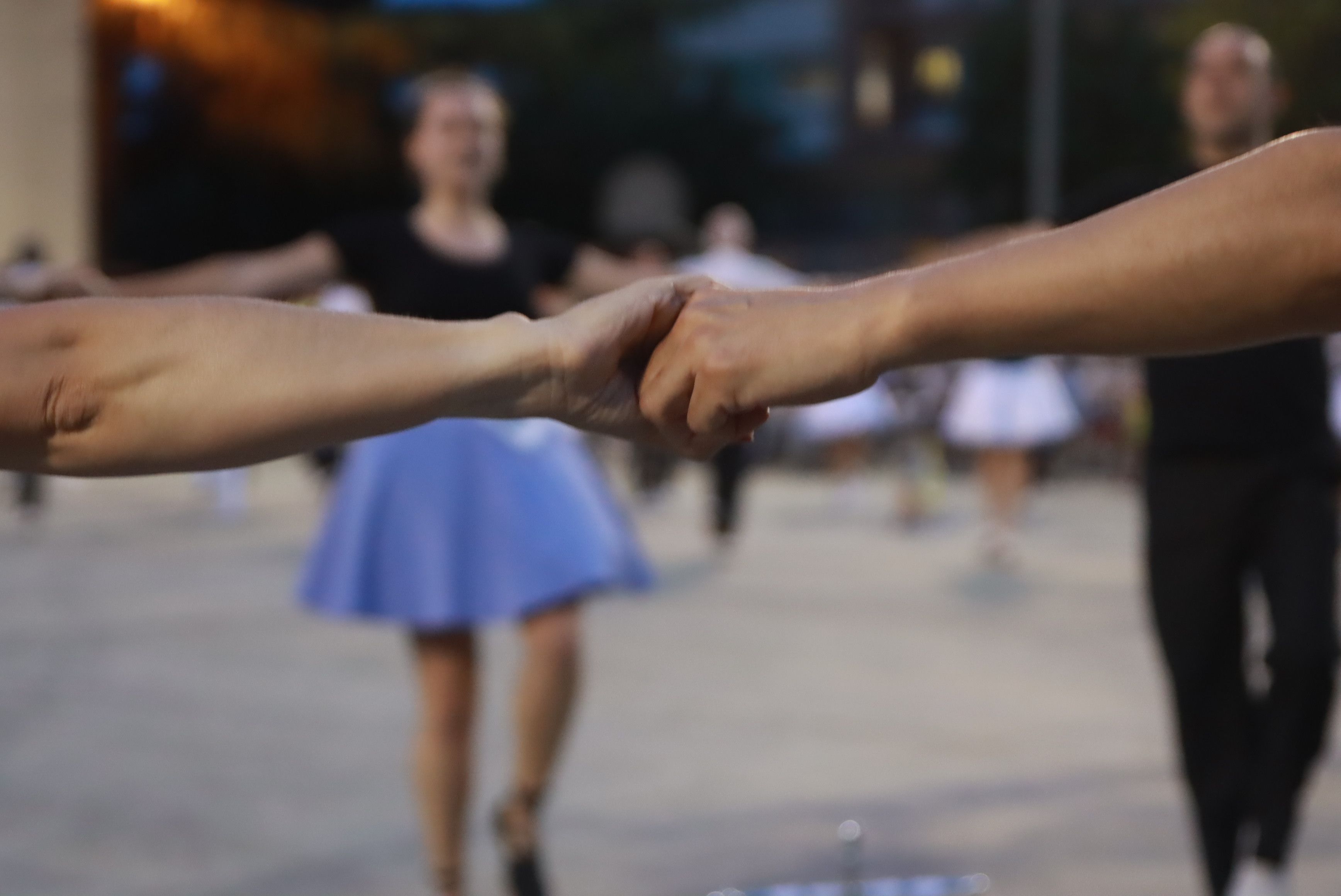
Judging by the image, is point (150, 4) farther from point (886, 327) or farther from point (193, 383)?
point (886, 327)

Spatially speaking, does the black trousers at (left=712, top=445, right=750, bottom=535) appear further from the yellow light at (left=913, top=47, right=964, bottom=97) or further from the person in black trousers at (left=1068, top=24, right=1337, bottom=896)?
the yellow light at (left=913, top=47, right=964, bottom=97)

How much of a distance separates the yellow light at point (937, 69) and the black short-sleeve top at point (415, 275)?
2029 inches

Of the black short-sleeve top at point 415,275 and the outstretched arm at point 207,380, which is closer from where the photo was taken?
the outstretched arm at point 207,380

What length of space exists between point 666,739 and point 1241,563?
2.55m

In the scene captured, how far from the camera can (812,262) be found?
37281mm

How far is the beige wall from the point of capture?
16.7 metres

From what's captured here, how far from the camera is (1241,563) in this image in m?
3.98

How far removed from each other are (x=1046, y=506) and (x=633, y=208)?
27.0 metres

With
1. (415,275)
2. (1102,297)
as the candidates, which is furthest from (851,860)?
(1102,297)

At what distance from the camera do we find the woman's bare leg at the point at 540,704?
4.06m

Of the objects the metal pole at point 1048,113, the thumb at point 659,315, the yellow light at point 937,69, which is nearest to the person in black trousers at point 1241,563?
the thumb at point 659,315

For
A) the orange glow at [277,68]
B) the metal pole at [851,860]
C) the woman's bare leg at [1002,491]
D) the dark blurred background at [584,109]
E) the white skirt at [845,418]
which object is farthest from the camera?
the dark blurred background at [584,109]

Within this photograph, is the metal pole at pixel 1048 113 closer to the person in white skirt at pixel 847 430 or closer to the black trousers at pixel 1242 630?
the person in white skirt at pixel 847 430

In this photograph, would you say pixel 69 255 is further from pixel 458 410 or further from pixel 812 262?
pixel 812 262
